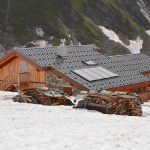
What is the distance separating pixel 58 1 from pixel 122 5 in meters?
29.1

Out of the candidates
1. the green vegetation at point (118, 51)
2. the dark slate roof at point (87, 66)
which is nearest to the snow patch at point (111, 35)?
the green vegetation at point (118, 51)

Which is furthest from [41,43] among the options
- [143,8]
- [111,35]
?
[143,8]

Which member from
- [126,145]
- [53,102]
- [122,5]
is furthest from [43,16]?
[126,145]

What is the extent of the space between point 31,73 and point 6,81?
313cm

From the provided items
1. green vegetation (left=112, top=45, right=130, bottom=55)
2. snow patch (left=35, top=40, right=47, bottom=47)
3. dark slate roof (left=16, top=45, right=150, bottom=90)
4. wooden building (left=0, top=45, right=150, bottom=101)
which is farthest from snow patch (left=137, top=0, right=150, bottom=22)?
wooden building (left=0, top=45, right=150, bottom=101)

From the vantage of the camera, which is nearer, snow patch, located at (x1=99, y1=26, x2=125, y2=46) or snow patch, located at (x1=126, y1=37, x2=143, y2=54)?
snow patch, located at (x1=126, y1=37, x2=143, y2=54)

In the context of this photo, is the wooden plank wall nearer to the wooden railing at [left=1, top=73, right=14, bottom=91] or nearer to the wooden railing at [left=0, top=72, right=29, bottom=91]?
the wooden railing at [left=0, top=72, right=29, bottom=91]

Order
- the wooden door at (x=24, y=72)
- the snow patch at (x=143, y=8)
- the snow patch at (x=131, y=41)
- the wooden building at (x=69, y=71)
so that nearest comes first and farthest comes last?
the wooden building at (x=69, y=71) → the wooden door at (x=24, y=72) → the snow patch at (x=131, y=41) → the snow patch at (x=143, y=8)

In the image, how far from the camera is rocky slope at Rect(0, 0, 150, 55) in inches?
4144

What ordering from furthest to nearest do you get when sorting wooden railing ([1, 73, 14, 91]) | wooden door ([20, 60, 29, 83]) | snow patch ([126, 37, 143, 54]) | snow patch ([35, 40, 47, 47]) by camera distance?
snow patch ([126, 37, 143, 54]) → snow patch ([35, 40, 47, 47]) → wooden railing ([1, 73, 14, 91]) → wooden door ([20, 60, 29, 83])

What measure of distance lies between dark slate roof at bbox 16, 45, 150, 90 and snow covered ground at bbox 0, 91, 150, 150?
12.0 m

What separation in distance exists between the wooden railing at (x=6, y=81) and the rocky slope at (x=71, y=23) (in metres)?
62.1

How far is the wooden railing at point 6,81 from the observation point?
3547 cm

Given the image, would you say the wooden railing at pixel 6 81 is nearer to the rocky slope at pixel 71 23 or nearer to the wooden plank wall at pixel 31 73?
the wooden plank wall at pixel 31 73
